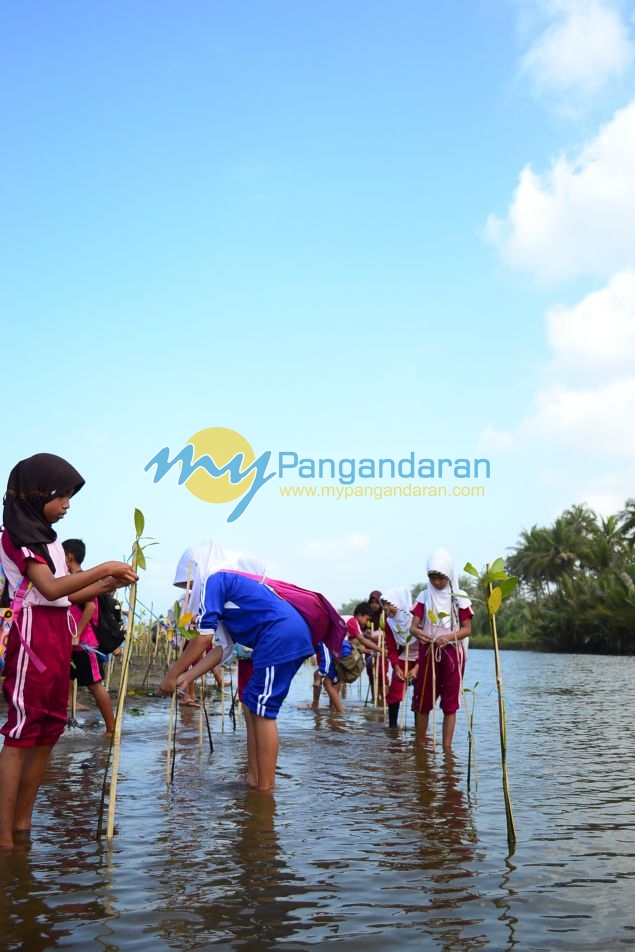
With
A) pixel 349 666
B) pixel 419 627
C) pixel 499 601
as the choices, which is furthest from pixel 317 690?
pixel 499 601

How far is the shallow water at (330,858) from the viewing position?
3.10 m

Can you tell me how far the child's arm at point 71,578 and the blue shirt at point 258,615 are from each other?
1.51 meters

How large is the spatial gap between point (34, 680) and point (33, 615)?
299mm

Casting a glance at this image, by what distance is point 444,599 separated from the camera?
8.20m

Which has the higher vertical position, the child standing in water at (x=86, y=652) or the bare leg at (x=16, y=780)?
the child standing in water at (x=86, y=652)

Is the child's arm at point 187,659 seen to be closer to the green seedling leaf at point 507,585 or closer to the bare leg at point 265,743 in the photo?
the bare leg at point 265,743

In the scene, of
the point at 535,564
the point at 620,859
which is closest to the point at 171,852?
the point at 620,859

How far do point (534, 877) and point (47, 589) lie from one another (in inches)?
100

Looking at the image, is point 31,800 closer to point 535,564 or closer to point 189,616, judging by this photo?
point 189,616

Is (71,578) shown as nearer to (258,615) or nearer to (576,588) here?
(258,615)

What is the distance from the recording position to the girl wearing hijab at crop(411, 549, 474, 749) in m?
7.98

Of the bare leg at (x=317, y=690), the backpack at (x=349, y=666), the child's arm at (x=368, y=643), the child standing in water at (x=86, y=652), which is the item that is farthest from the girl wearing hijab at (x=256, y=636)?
the bare leg at (x=317, y=690)

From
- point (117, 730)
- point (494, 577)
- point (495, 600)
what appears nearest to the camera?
point (117, 730)

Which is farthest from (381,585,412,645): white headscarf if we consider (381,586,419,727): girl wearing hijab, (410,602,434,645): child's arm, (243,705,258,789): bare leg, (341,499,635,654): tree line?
(341,499,635,654): tree line
